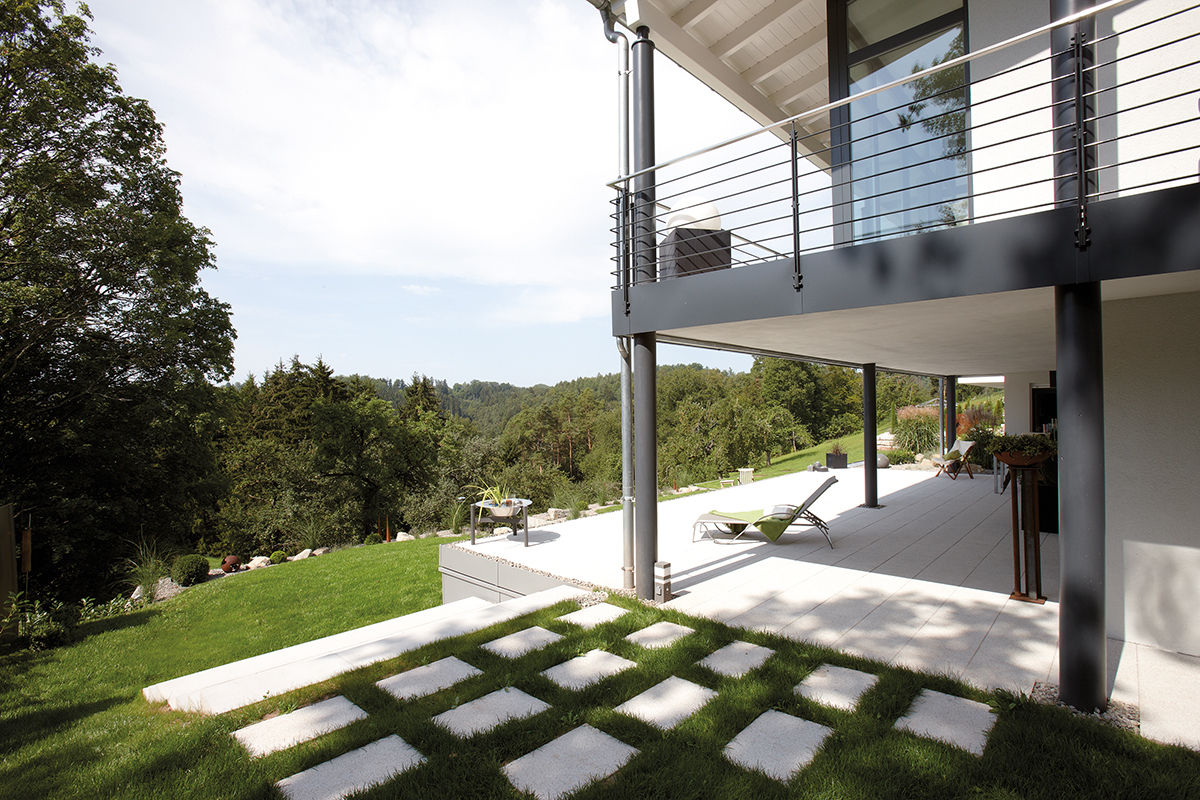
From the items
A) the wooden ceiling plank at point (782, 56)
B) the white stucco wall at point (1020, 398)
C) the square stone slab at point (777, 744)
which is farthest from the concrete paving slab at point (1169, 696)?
the white stucco wall at point (1020, 398)

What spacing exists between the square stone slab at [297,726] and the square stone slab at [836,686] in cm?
259

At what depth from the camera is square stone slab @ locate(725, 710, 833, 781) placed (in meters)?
2.73

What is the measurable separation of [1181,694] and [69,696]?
865cm

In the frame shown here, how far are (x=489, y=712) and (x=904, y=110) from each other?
6.85 metres

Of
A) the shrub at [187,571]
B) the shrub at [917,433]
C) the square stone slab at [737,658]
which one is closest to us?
the square stone slab at [737,658]

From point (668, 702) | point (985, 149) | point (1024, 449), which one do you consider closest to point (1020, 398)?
point (1024, 449)

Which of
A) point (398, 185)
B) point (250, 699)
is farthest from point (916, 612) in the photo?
point (398, 185)


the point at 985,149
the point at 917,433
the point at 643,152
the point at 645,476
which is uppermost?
the point at 643,152

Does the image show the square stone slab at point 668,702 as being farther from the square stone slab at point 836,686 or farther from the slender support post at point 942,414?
the slender support post at point 942,414

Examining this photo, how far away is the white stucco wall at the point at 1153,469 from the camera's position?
12.8ft

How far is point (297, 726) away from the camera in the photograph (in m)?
3.22

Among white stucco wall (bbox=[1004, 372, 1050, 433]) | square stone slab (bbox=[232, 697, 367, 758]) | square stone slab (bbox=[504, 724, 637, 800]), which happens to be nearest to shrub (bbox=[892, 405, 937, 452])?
white stucco wall (bbox=[1004, 372, 1050, 433])

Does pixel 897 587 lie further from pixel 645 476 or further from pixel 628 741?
pixel 628 741

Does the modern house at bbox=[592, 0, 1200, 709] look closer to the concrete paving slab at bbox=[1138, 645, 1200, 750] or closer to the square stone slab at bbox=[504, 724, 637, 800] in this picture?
the concrete paving slab at bbox=[1138, 645, 1200, 750]
